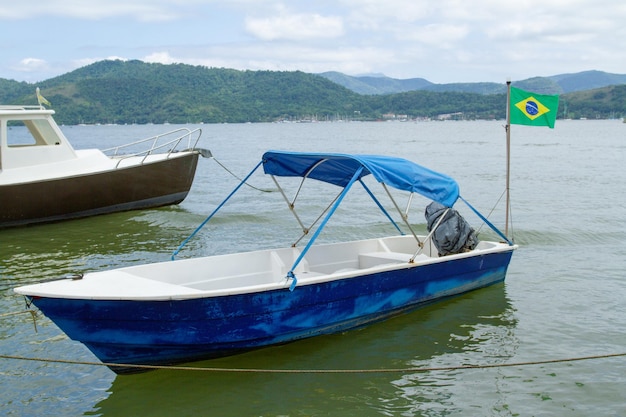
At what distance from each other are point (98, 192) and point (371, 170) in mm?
11853

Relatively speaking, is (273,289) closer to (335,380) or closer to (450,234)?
(335,380)

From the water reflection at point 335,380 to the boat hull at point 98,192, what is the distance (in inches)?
422

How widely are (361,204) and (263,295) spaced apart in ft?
50.2

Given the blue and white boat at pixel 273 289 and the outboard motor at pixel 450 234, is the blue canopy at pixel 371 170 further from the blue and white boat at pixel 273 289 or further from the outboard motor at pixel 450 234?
the outboard motor at pixel 450 234

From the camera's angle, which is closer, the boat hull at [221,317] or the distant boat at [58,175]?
the boat hull at [221,317]

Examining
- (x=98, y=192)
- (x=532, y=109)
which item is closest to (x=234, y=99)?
(x=98, y=192)

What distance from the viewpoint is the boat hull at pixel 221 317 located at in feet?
22.3

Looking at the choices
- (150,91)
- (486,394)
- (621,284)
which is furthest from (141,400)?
(150,91)

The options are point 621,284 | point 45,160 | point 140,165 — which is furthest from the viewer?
point 140,165

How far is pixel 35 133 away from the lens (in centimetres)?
1720

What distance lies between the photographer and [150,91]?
151875mm

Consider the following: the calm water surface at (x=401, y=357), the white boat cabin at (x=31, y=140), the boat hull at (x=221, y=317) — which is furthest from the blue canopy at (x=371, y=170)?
the white boat cabin at (x=31, y=140)

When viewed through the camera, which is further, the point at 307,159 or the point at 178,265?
the point at 307,159

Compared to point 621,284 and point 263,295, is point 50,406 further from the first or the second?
point 621,284
